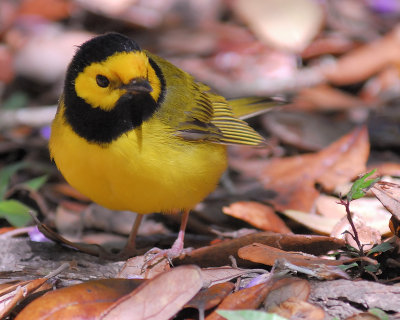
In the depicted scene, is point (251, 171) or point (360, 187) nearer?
point (360, 187)

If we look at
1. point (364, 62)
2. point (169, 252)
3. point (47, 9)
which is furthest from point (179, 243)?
point (47, 9)

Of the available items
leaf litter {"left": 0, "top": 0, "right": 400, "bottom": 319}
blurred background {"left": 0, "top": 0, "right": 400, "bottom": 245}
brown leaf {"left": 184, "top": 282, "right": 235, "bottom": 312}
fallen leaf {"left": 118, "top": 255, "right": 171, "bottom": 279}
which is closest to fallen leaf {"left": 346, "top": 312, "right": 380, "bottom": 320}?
leaf litter {"left": 0, "top": 0, "right": 400, "bottom": 319}

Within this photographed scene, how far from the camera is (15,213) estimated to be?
153 inches

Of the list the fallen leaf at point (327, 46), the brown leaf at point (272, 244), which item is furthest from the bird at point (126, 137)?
the fallen leaf at point (327, 46)

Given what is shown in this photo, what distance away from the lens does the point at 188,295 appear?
103 inches

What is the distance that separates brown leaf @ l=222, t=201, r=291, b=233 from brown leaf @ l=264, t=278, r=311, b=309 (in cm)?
114

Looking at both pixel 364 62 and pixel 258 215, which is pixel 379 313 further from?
pixel 364 62

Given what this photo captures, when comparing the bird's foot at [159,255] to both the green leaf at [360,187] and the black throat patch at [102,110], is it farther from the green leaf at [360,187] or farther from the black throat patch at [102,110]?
the green leaf at [360,187]

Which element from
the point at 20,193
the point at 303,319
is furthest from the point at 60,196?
the point at 303,319

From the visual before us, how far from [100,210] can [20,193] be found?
2.01 ft

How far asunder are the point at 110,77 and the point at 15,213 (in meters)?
1.23

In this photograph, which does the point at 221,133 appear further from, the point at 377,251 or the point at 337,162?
the point at 377,251

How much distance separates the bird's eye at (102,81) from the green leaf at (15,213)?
1104mm

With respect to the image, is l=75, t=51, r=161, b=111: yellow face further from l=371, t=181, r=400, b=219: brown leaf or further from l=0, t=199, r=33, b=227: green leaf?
l=371, t=181, r=400, b=219: brown leaf
